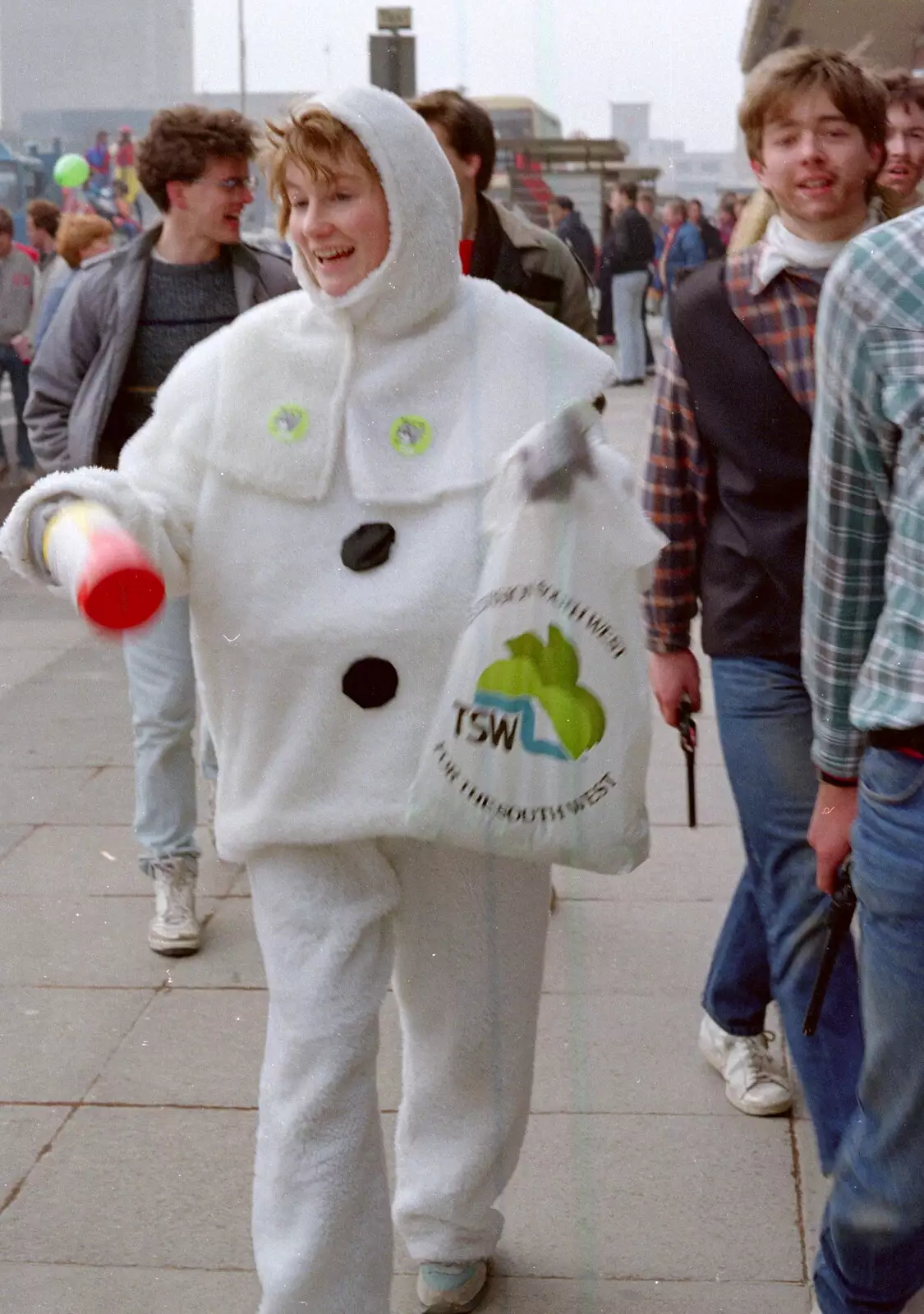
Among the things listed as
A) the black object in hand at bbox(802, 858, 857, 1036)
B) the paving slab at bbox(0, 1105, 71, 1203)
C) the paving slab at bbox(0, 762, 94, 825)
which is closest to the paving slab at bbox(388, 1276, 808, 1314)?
the black object in hand at bbox(802, 858, 857, 1036)

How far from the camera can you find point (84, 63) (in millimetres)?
14312

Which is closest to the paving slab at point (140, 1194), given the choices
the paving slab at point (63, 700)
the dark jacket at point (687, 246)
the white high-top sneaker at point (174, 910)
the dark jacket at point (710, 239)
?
the white high-top sneaker at point (174, 910)

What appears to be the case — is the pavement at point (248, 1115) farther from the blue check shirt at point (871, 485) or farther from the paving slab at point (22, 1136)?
the blue check shirt at point (871, 485)

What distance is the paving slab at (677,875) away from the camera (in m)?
4.98

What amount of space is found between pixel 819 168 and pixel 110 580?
142 centimetres

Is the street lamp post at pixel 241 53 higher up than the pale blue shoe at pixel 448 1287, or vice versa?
the street lamp post at pixel 241 53

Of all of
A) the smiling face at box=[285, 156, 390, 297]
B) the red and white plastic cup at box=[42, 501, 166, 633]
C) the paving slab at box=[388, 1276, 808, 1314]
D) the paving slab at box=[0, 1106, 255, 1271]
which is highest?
the smiling face at box=[285, 156, 390, 297]

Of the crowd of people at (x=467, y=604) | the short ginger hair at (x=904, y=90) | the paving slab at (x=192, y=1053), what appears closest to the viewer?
the crowd of people at (x=467, y=604)

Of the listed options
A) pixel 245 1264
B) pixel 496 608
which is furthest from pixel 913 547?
pixel 245 1264

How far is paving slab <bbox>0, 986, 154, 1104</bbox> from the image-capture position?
12.8 ft

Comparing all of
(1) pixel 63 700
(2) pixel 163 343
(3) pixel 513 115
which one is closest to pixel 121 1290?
(2) pixel 163 343

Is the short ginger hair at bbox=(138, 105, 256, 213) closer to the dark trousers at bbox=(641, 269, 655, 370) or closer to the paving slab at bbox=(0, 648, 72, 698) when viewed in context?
the paving slab at bbox=(0, 648, 72, 698)

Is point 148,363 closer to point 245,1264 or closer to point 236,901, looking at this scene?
point 236,901

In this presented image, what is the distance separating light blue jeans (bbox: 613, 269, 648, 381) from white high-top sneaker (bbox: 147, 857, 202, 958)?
15.6 meters
